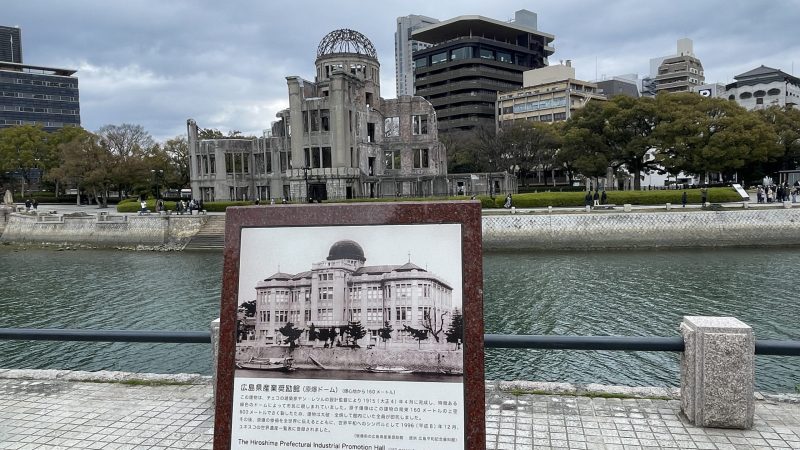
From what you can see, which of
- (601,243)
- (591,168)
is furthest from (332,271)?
(591,168)

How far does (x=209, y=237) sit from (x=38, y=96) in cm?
9393

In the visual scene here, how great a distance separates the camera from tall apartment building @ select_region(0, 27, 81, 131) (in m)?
106

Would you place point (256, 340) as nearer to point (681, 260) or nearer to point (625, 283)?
point (625, 283)

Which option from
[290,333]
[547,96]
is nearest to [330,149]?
[290,333]

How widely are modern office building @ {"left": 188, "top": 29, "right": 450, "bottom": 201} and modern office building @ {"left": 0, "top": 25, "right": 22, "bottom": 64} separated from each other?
10937cm

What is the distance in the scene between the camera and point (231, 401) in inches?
155

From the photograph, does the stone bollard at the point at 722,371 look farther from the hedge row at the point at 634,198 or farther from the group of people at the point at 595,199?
the hedge row at the point at 634,198

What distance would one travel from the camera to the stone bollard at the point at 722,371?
5.66 m

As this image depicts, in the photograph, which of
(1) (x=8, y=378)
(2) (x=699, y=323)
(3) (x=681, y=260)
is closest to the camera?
(2) (x=699, y=323)

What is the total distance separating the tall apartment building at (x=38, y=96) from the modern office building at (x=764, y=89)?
416 ft

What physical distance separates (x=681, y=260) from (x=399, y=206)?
29.1 m

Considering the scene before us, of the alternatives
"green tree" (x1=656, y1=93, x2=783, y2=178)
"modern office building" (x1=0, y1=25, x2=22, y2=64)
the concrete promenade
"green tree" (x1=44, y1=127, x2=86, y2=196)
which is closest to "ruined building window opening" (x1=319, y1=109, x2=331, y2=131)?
"green tree" (x1=656, y1=93, x2=783, y2=178)

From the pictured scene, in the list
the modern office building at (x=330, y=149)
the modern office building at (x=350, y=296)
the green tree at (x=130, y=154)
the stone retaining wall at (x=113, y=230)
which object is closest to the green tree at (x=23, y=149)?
the green tree at (x=130, y=154)

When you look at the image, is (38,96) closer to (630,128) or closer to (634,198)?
(630,128)
